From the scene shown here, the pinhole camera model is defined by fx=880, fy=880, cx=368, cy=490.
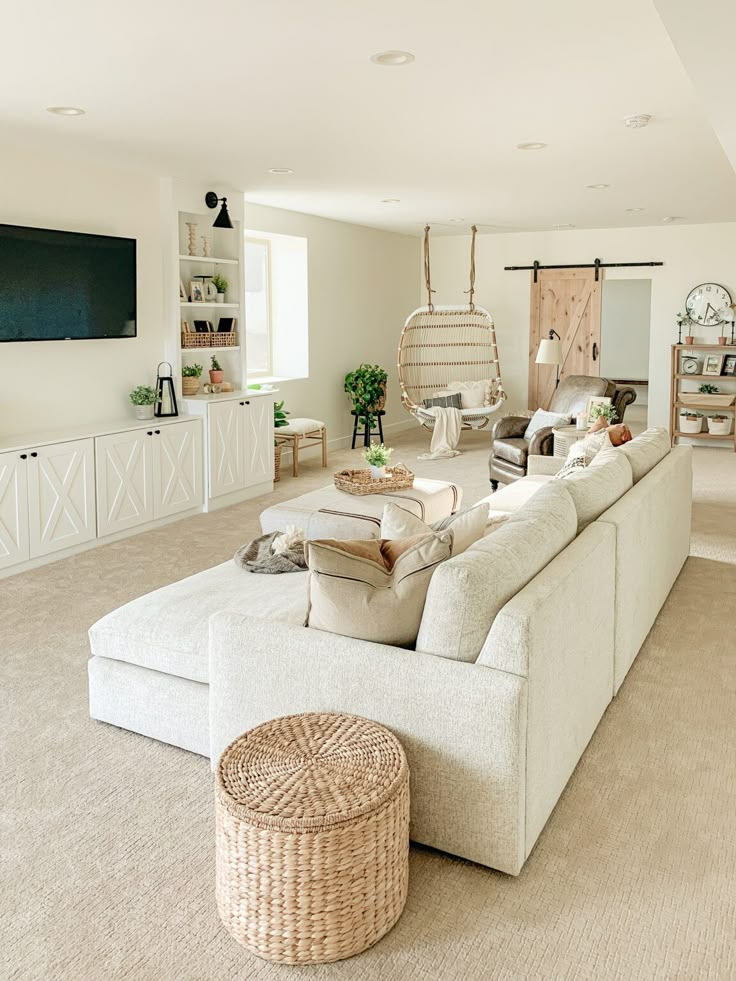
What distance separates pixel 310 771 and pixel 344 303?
7805mm

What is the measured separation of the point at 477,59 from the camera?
339 cm

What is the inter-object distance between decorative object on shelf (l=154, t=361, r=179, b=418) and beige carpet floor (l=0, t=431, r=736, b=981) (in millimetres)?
2938

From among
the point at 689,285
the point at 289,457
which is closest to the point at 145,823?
the point at 289,457

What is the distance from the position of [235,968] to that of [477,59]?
3162 mm

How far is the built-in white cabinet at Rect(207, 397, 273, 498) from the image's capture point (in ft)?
21.5

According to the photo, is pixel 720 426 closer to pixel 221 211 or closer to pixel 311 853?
pixel 221 211

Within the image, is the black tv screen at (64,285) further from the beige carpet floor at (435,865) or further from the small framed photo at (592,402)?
the small framed photo at (592,402)

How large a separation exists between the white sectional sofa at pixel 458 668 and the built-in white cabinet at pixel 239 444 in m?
3.29

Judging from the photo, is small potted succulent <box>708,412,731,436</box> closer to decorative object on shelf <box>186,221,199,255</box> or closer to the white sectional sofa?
decorative object on shelf <box>186,221,199,255</box>

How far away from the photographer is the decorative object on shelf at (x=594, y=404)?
6438 mm

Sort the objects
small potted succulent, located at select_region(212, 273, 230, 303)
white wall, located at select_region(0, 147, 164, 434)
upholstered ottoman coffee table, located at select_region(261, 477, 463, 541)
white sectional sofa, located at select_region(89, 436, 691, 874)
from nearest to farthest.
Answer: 1. white sectional sofa, located at select_region(89, 436, 691, 874)
2. upholstered ottoman coffee table, located at select_region(261, 477, 463, 541)
3. white wall, located at select_region(0, 147, 164, 434)
4. small potted succulent, located at select_region(212, 273, 230, 303)

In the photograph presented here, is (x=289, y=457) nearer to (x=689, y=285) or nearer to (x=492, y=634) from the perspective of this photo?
(x=689, y=285)

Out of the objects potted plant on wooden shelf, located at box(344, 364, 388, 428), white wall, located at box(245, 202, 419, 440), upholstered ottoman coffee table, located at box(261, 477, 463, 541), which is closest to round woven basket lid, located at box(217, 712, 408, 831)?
upholstered ottoman coffee table, located at box(261, 477, 463, 541)

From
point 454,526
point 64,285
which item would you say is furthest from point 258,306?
point 454,526
